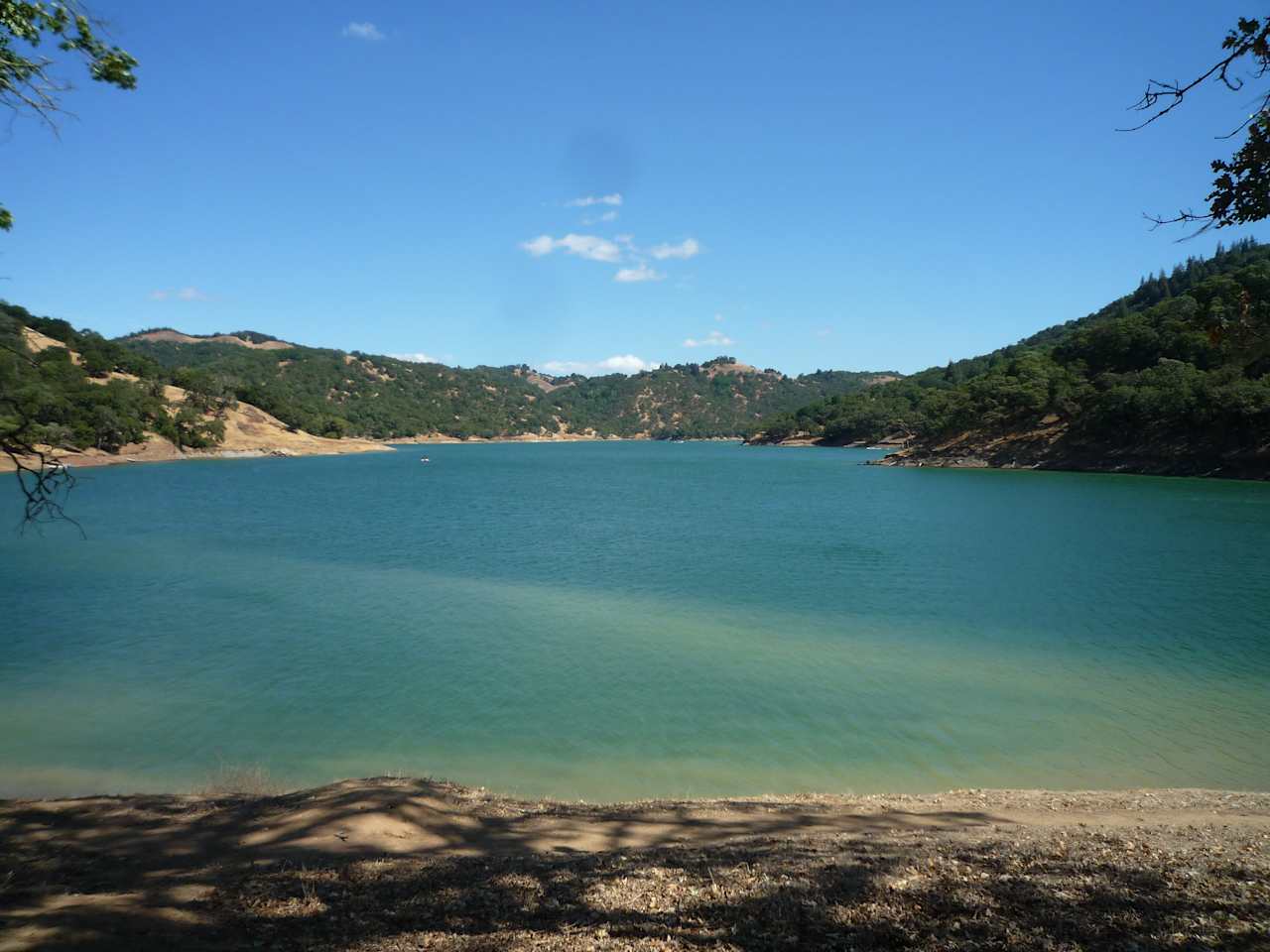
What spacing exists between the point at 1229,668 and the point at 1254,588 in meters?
10.4

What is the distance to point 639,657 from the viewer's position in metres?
16.2

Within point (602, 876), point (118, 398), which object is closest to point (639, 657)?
point (602, 876)

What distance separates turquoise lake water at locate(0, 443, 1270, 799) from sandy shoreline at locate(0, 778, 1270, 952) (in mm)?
2897

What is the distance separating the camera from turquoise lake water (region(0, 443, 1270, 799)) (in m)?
11.1

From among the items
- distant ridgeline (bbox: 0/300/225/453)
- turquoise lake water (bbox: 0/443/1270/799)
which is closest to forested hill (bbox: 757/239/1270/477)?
turquoise lake water (bbox: 0/443/1270/799)

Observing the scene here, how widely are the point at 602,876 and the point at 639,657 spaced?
1077cm

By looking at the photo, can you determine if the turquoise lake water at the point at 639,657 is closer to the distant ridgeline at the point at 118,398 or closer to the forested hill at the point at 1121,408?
the forested hill at the point at 1121,408

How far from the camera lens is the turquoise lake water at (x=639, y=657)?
11.1m

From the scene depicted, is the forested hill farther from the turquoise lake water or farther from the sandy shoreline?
the sandy shoreline

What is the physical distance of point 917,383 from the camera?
164 meters

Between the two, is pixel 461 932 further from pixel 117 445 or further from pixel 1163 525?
pixel 117 445

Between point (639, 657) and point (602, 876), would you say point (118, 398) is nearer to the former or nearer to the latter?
point (639, 657)

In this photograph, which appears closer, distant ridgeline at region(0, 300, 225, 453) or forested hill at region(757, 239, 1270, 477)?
forested hill at region(757, 239, 1270, 477)

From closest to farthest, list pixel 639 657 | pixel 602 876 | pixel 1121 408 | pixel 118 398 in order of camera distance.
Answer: pixel 602 876 < pixel 639 657 < pixel 1121 408 < pixel 118 398
